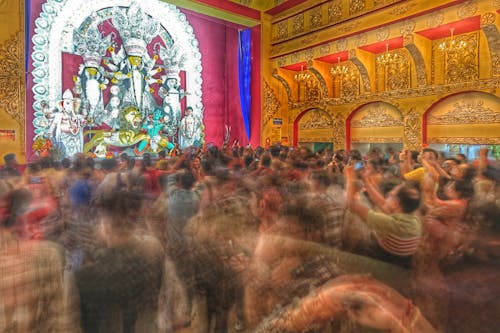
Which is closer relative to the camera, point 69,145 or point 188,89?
point 69,145

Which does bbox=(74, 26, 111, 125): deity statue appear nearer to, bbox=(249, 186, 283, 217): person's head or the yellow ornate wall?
the yellow ornate wall

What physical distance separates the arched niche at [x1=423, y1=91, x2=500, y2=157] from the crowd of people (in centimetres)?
605

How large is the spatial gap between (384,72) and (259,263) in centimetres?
901

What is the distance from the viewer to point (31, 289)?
153 cm

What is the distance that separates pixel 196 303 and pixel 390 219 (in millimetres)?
1398

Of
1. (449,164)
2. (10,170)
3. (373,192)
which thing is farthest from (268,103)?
(373,192)

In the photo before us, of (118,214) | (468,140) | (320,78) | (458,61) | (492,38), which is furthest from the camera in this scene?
(320,78)

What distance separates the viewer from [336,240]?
2.32 m

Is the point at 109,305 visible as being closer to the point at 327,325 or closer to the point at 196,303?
the point at 196,303

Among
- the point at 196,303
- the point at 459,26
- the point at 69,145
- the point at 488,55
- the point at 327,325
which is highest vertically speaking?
the point at 459,26

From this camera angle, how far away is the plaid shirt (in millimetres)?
1514

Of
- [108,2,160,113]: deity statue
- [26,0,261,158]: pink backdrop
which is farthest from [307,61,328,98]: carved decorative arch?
[108,2,160,113]: deity statue

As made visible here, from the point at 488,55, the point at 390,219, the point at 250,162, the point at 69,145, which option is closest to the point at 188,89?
the point at 69,145

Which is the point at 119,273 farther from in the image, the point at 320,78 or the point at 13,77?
the point at 320,78
